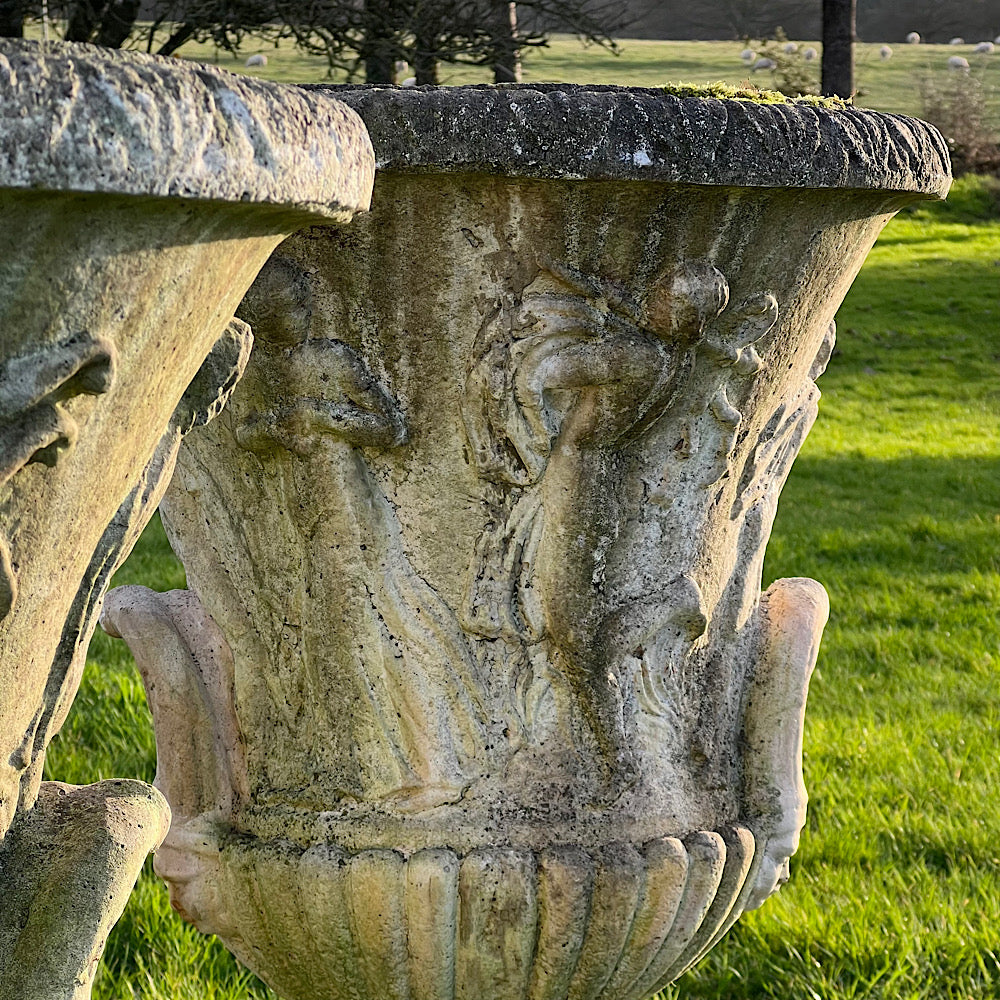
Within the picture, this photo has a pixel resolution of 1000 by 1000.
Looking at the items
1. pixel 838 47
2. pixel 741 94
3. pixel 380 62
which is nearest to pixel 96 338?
pixel 741 94

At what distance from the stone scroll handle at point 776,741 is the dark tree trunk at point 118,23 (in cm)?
634

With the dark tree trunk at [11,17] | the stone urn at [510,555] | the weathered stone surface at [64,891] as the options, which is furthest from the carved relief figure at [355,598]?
the dark tree trunk at [11,17]

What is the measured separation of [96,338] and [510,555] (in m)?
0.84

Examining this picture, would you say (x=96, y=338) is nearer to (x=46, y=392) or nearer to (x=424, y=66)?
(x=46, y=392)

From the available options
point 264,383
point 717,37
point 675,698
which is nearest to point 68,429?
point 264,383

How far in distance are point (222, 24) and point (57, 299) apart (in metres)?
6.69

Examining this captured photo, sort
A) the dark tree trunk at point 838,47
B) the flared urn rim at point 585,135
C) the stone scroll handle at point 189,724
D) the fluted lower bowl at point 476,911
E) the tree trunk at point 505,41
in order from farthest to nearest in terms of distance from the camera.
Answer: the dark tree trunk at point 838,47 → the tree trunk at point 505,41 → the stone scroll handle at point 189,724 → the fluted lower bowl at point 476,911 → the flared urn rim at point 585,135

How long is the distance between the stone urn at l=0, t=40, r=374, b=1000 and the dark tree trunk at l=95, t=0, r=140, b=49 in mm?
6739

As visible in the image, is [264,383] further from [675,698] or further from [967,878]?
[967,878]

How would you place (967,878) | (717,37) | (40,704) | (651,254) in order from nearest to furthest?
(40,704)
(651,254)
(967,878)
(717,37)

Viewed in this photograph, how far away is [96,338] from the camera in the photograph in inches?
31.4

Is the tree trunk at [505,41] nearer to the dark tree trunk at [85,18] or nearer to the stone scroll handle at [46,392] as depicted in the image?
the dark tree trunk at [85,18]

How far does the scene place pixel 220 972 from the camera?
256cm

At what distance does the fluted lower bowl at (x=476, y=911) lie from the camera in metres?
1.60
